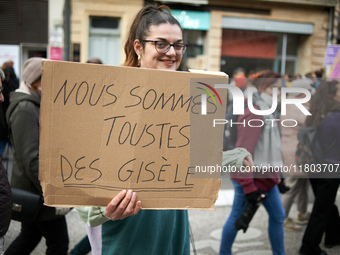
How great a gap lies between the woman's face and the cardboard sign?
29cm

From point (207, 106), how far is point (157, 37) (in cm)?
45

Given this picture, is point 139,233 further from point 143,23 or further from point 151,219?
point 143,23

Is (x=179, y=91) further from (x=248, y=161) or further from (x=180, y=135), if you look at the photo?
(x=248, y=161)

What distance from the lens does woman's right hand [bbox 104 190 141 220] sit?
1.32 metres

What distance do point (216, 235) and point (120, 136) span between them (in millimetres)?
3123

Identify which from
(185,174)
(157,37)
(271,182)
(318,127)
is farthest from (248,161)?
(318,127)

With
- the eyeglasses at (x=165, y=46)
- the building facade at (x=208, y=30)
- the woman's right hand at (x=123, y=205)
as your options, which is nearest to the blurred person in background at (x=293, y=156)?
the eyeglasses at (x=165, y=46)

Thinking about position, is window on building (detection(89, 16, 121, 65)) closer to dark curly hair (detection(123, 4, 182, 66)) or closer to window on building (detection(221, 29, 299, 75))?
window on building (detection(221, 29, 299, 75))

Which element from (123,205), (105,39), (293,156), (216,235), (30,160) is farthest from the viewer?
(105,39)

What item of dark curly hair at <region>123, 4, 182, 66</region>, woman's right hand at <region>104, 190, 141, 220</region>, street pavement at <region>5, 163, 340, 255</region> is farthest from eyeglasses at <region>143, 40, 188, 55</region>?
street pavement at <region>5, 163, 340, 255</region>

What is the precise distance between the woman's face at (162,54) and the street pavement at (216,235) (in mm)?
2242

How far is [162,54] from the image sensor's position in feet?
5.32

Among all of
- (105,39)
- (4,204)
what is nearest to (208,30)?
(105,39)

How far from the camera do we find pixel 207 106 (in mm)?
1399
